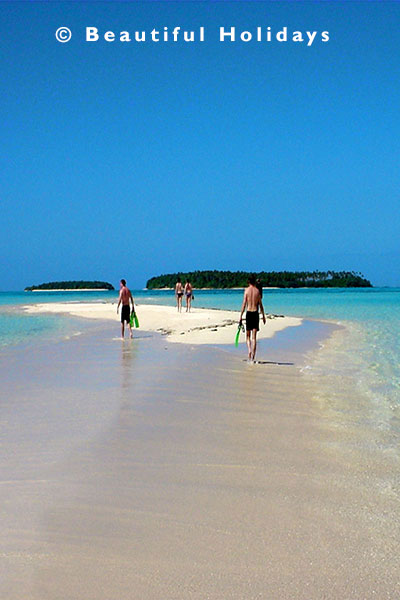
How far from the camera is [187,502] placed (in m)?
5.09

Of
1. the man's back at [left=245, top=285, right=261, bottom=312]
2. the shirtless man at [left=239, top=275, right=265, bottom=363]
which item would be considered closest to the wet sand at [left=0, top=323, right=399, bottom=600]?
the shirtless man at [left=239, top=275, right=265, bottom=363]

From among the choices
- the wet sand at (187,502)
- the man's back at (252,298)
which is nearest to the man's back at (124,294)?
the man's back at (252,298)

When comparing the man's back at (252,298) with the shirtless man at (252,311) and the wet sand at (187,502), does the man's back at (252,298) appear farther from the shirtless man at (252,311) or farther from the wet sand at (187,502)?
the wet sand at (187,502)

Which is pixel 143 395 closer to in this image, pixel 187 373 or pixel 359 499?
pixel 187 373

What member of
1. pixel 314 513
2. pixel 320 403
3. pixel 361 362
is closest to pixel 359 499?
pixel 314 513

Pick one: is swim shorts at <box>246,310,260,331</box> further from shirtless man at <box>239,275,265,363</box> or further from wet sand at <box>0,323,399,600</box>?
wet sand at <box>0,323,399,600</box>

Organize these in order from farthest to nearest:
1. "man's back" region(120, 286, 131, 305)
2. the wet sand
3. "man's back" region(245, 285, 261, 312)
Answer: "man's back" region(120, 286, 131, 305) → "man's back" region(245, 285, 261, 312) → the wet sand

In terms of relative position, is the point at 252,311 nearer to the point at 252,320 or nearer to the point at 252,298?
the point at 252,320

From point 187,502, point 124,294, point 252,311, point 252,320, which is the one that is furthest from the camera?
point 124,294

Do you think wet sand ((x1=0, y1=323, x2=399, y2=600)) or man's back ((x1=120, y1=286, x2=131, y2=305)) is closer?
wet sand ((x1=0, y1=323, x2=399, y2=600))

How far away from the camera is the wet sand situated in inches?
150

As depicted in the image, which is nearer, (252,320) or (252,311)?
(252,320)

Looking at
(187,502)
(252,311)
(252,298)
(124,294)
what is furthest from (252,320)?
(187,502)

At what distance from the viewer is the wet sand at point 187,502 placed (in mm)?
3800
